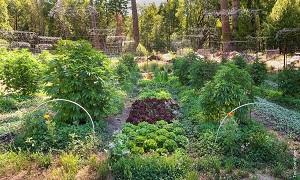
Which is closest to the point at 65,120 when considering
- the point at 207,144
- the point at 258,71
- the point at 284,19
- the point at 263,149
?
the point at 207,144

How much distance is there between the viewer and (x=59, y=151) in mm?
7188

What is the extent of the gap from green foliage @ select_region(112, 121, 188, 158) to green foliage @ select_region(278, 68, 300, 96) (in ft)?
21.0

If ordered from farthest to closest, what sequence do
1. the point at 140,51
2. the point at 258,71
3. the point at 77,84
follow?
the point at 140,51 → the point at 258,71 → the point at 77,84

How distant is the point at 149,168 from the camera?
6.21 m

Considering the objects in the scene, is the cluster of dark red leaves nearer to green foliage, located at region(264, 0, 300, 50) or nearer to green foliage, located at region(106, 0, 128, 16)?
green foliage, located at region(264, 0, 300, 50)

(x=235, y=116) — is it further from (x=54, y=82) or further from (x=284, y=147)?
(x=54, y=82)

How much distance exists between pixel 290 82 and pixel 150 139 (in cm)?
749

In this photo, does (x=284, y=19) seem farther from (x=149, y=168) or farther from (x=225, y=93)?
(x=149, y=168)

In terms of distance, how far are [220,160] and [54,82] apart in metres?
4.19

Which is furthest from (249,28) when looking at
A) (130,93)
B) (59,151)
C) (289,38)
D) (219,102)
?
(59,151)

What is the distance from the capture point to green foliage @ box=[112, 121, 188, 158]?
23.1 ft

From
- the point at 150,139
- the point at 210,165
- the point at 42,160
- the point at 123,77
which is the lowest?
the point at 210,165

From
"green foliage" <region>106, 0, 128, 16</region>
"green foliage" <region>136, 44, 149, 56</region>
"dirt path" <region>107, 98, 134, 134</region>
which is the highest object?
"green foliage" <region>106, 0, 128, 16</region>

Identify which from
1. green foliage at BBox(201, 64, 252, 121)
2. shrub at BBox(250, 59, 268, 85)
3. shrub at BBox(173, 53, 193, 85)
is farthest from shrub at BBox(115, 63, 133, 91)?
green foliage at BBox(201, 64, 252, 121)
